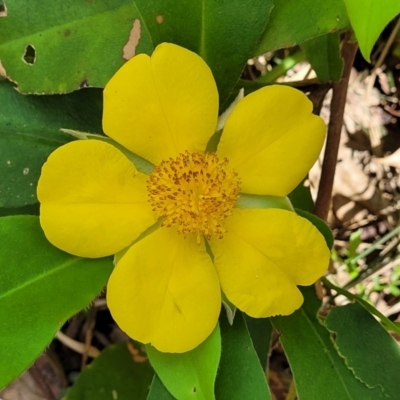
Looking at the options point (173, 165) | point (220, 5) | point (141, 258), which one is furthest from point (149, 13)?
point (141, 258)

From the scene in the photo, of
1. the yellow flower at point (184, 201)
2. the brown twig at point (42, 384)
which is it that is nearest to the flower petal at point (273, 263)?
the yellow flower at point (184, 201)

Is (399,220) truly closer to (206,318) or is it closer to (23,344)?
(206,318)

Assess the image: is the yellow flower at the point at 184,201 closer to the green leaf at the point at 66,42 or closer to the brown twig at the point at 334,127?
the green leaf at the point at 66,42

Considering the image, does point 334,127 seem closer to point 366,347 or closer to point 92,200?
point 366,347

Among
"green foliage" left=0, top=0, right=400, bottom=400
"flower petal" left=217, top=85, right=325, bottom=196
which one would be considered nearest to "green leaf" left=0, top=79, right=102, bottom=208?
"green foliage" left=0, top=0, right=400, bottom=400

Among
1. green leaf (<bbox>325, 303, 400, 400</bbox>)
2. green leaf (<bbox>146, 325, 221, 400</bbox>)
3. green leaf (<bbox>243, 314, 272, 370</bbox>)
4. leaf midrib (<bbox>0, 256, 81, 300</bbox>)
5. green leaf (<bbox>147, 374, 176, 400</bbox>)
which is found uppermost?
leaf midrib (<bbox>0, 256, 81, 300</bbox>)

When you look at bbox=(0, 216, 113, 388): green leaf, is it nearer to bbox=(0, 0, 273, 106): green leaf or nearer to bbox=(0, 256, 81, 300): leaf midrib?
bbox=(0, 256, 81, 300): leaf midrib
